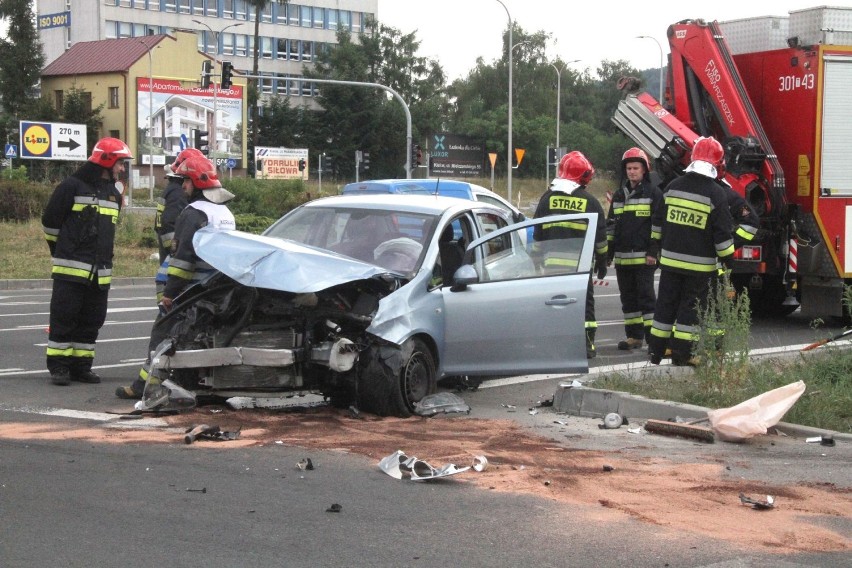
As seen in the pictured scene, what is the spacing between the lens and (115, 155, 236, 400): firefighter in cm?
879

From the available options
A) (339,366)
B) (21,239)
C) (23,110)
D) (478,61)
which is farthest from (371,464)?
(478,61)

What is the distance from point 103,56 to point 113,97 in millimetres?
3026

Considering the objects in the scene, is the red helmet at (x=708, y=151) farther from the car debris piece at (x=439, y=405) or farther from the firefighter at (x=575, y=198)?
the car debris piece at (x=439, y=405)

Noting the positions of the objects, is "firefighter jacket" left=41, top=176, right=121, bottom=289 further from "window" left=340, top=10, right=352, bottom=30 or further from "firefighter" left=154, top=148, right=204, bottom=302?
"window" left=340, top=10, right=352, bottom=30

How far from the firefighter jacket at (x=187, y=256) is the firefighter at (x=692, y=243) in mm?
3776

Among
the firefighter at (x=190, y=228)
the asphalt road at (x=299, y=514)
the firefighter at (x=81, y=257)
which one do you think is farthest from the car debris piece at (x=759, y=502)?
the firefighter at (x=81, y=257)

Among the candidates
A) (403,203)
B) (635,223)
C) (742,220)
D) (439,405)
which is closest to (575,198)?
(635,223)

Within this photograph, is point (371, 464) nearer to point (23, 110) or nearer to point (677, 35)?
point (677, 35)

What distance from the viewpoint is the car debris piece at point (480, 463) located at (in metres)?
6.48

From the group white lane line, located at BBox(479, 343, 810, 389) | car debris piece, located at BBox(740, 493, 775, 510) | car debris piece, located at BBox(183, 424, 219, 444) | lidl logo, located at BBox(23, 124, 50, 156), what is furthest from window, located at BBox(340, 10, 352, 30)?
car debris piece, located at BBox(740, 493, 775, 510)

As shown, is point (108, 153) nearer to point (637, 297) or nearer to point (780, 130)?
point (637, 297)

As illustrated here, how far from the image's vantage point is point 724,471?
6.68 m

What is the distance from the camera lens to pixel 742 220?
36.1 feet

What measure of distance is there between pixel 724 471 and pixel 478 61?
100 m
